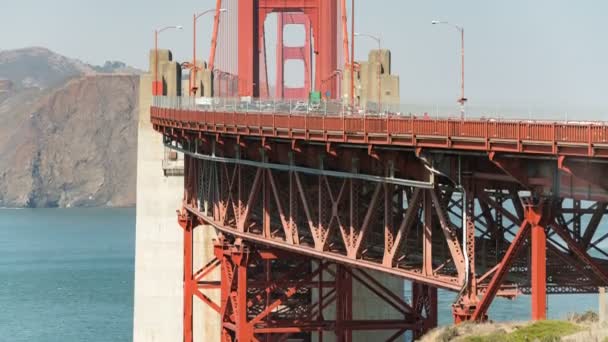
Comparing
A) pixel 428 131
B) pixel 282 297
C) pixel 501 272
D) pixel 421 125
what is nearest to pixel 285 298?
pixel 282 297

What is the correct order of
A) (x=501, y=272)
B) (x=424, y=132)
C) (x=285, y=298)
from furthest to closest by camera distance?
(x=285, y=298)
(x=424, y=132)
(x=501, y=272)

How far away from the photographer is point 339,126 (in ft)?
127

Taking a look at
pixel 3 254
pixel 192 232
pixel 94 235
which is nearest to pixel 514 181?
pixel 192 232

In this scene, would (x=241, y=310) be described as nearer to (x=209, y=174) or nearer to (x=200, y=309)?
(x=209, y=174)

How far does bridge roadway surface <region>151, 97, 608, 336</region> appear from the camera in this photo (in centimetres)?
2997

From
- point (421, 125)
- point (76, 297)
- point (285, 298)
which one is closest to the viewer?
point (421, 125)

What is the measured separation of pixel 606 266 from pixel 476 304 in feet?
9.56

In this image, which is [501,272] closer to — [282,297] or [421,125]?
[421,125]

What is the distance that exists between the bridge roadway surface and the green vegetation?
114 inches

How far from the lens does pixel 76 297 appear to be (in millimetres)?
120562

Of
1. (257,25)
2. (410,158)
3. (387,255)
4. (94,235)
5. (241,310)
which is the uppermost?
(257,25)

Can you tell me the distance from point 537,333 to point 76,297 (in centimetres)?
9666

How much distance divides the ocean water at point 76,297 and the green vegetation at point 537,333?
5173 cm

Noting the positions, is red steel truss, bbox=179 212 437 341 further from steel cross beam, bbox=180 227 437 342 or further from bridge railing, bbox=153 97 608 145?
bridge railing, bbox=153 97 608 145
